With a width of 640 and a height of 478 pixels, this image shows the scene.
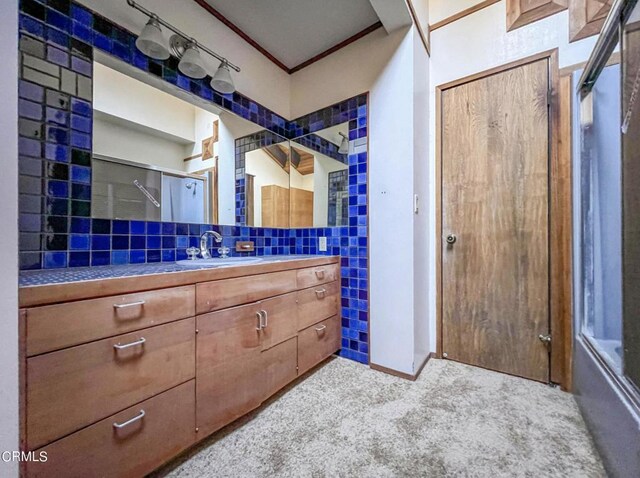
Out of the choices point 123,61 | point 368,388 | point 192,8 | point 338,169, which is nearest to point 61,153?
point 123,61

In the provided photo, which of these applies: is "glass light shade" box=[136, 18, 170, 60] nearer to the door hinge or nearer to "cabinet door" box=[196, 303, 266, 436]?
"cabinet door" box=[196, 303, 266, 436]

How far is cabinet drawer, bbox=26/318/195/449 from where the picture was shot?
70 centimetres

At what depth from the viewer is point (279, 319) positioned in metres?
1.47

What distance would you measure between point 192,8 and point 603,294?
2.92m

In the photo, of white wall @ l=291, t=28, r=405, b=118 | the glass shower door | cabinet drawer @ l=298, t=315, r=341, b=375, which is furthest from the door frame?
cabinet drawer @ l=298, t=315, r=341, b=375

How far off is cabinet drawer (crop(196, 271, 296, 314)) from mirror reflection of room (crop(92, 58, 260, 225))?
26.3 inches

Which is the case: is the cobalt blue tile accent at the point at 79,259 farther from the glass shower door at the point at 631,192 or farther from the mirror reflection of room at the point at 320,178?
the glass shower door at the point at 631,192

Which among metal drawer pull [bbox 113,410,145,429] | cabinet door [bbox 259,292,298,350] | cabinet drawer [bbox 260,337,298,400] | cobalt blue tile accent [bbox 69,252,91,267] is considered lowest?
cabinet drawer [bbox 260,337,298,400]

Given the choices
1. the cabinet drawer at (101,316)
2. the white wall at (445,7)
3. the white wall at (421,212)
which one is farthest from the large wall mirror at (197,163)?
the white wall at (445,7)

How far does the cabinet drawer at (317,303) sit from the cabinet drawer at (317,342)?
0.05m

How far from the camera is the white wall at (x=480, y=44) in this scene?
1603mm

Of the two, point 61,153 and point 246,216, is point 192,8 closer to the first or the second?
point 61,153

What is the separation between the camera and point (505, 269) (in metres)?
1.77

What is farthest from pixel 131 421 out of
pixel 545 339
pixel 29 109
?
pixel 545 339
